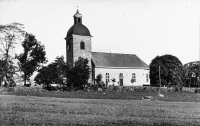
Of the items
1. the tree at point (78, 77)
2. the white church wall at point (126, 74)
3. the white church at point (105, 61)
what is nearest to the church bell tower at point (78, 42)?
the white church at point (105, 61)

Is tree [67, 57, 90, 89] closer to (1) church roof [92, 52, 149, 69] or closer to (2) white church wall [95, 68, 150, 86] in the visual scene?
(2) white church wall [95, 68, 150, 86]

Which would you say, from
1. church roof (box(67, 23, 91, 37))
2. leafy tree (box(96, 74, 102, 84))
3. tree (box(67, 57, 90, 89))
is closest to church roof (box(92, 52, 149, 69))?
leafy tree (box(96, 74, 102, 84))

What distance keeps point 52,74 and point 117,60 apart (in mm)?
23824

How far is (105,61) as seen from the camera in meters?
57.5

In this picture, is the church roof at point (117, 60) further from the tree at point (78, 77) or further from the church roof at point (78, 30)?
the tree at point (78, 77)

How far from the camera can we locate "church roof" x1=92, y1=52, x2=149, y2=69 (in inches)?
2237

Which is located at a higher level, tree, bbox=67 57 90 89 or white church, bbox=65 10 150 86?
white church, bbox=65 10 150 86

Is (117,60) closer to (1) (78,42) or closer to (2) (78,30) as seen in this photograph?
(1) (78,42)

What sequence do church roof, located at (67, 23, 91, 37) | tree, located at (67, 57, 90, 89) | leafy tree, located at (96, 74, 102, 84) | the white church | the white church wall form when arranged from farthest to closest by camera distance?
the white church wall, the white church, church roof, located at (67, 23, 91, 37), leafy tree, located at (96, 74, 102, 84), tree, located at (67, 57, 90, 89)

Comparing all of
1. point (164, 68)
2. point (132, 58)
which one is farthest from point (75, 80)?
point (164, 68)

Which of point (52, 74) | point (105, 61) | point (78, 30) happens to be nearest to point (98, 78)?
point (105, 61)

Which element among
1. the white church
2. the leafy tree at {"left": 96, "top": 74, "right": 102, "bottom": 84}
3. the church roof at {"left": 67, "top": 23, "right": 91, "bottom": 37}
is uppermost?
the church roof at {"left": 67, "top": 23, "right": 91, "bottom": 37}

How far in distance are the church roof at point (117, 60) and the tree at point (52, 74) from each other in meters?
15.2

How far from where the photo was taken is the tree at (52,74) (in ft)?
129
